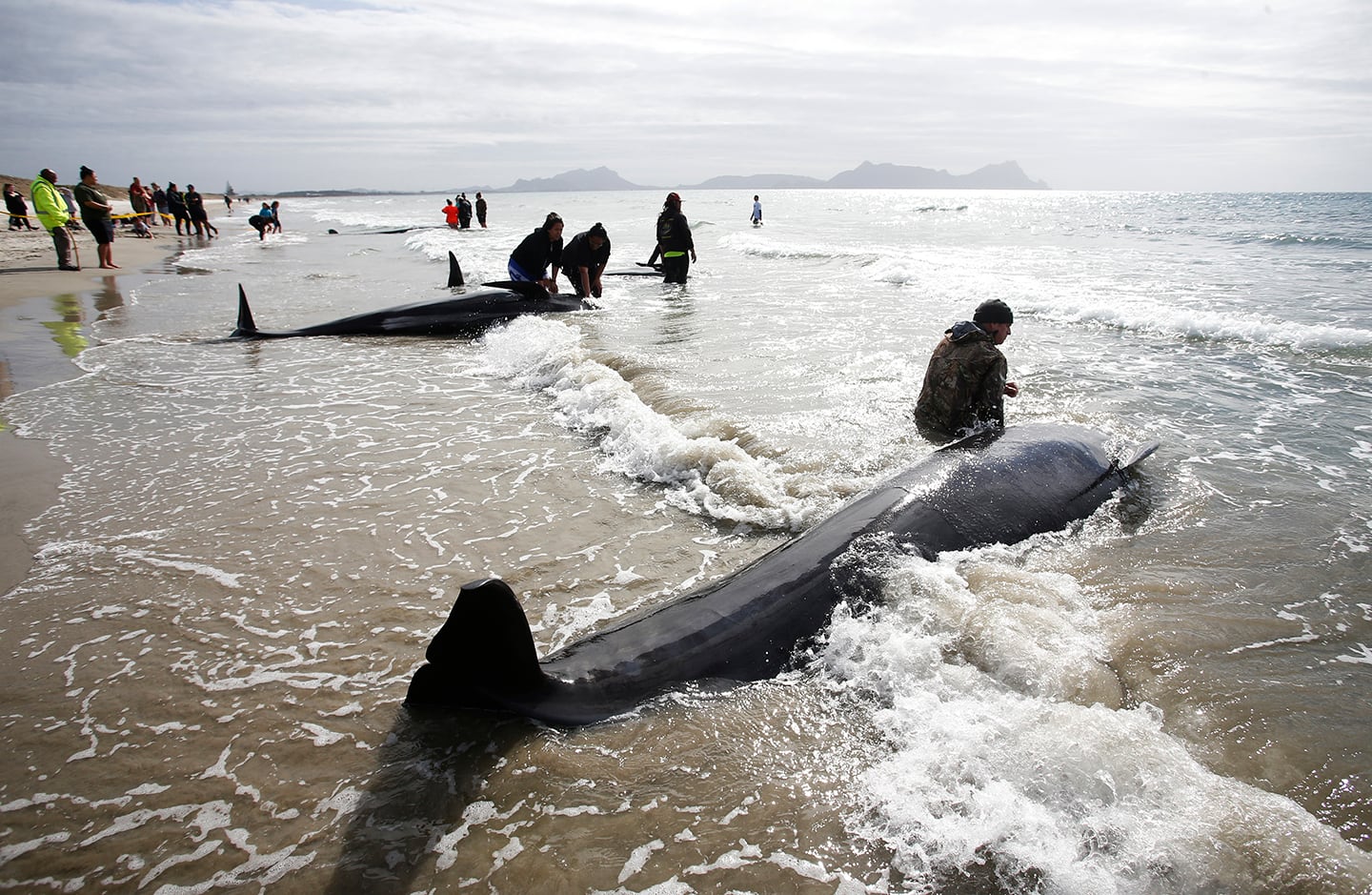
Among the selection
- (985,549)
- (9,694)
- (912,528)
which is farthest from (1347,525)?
(9,694)

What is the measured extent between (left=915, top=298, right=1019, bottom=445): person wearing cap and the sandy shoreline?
259 inches

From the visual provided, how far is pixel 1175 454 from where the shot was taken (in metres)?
6.42

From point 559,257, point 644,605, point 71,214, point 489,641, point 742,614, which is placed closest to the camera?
point 489,641

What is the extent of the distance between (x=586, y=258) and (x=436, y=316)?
3.48 meters

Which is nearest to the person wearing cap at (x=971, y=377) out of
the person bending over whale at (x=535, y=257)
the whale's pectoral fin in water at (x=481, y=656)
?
the whale's pectoral fin in water at (x=481, y=656)

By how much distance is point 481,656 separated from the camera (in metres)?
2.83

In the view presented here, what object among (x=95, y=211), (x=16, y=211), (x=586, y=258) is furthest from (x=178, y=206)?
(x=586, y=258)

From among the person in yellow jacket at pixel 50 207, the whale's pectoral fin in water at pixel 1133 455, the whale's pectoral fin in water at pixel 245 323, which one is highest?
the person in yellow jacket at pixel 50 207

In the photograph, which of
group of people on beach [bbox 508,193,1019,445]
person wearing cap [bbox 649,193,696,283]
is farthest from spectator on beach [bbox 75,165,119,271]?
group of people on beach [bbox 508,193,1019,445]

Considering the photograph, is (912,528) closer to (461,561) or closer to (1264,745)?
(1264,745)

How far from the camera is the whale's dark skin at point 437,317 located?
38.5 ft

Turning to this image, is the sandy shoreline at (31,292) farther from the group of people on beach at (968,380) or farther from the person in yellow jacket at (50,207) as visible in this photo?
the group of people on beach at (968,380)

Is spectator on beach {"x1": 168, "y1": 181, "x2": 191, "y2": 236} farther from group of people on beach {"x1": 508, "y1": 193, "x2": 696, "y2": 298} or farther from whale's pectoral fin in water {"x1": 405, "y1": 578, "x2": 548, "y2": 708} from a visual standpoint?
whale's pectoral fin in water {"x1": 405, "y1": 578, "x2": 548, "y2": 708}

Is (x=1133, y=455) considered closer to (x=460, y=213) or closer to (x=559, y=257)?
(x=559, y=257)
